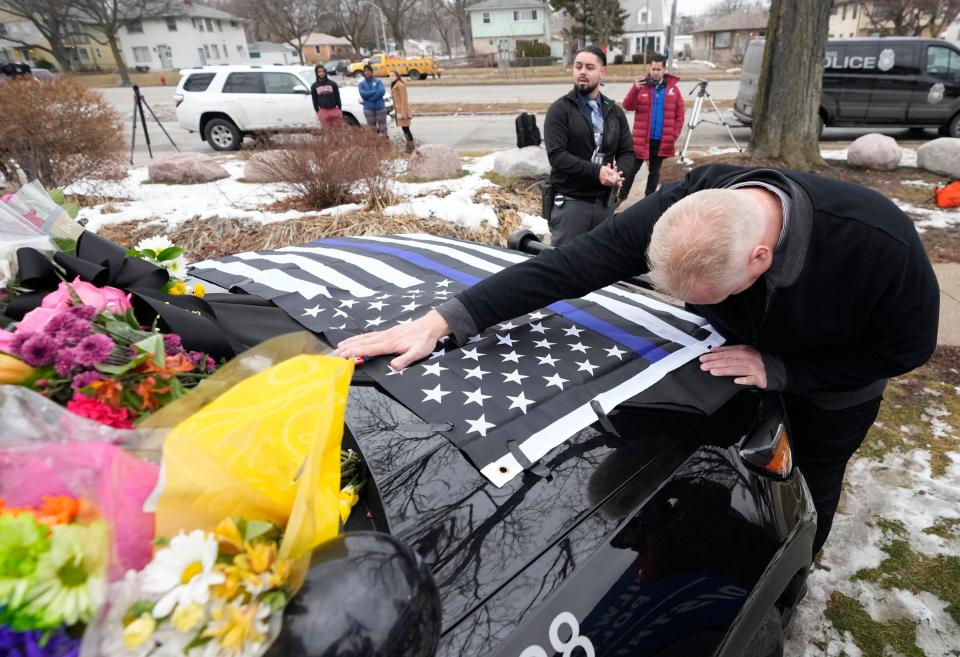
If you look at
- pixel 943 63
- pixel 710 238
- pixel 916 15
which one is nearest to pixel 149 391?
pixel 710 238

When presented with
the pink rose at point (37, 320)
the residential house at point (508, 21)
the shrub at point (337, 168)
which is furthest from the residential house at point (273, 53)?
the pink rose at point (37, 320)

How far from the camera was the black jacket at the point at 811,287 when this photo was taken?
1.51 m

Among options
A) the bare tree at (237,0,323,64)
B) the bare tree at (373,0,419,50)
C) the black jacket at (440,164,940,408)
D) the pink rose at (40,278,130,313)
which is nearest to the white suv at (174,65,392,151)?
the black jacket at (440,164,940,408)

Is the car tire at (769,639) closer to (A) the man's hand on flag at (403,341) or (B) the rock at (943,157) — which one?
(A) the man's hand on flag at (403,341)

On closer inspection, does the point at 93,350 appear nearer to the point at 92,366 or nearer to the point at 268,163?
the point at 92,366

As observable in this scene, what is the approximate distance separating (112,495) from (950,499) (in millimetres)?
3276

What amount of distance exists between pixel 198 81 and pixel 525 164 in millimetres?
8758

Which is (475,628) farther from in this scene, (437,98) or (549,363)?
(437,98)

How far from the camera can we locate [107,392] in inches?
39.3

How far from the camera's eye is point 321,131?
693 centimetres

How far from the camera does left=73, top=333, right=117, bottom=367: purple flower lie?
101 cm

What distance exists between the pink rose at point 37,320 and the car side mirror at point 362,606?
79cm

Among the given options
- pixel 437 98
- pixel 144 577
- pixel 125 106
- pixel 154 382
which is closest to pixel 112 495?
pixel 144 577

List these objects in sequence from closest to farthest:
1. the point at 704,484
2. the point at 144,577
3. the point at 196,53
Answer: the point at 144,577 < the point at 704,484 < the point at 196,53
